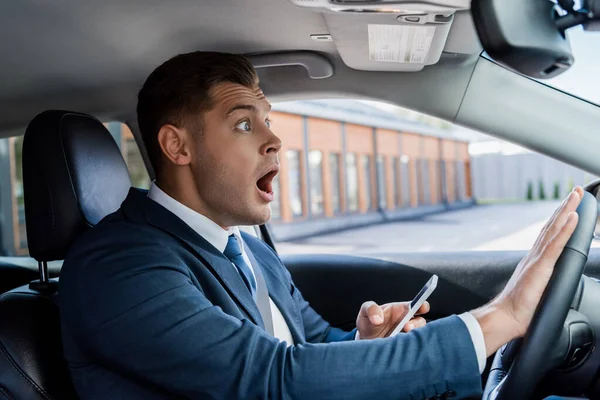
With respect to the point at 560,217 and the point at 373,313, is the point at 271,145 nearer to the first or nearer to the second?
the point at 373,313

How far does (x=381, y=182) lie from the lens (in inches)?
480

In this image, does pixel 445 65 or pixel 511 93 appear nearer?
pixel 511 93

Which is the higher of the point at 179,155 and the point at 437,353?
the point at 179,155

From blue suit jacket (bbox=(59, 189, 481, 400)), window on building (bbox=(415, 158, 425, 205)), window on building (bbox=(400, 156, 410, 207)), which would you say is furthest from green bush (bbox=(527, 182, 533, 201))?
window on building (bbox=(400, 156, 410, 207))

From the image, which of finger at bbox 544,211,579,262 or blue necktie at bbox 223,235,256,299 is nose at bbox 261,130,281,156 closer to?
blue necktie at bbox 223,235,256,299

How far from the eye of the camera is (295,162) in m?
8.29

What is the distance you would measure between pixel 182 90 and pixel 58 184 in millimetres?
382

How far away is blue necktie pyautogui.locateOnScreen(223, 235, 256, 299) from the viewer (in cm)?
146

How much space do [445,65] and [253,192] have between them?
77 cm

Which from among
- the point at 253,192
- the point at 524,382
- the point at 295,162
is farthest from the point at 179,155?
the point at 295,162

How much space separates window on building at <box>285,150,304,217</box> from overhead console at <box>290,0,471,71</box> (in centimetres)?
573

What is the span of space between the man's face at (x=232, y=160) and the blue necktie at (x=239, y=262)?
0.17 feet

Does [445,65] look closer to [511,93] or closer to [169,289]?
[511,93]

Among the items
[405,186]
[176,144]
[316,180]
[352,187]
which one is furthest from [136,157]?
[405,186]
